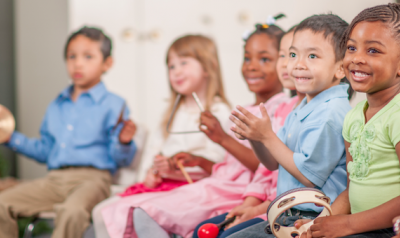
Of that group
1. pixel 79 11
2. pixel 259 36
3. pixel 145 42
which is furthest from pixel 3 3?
pixel 259 36

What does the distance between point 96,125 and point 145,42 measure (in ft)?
2.60

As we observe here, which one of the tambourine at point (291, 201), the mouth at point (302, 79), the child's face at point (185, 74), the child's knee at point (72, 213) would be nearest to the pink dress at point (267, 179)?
the mouth at point (302, 79)

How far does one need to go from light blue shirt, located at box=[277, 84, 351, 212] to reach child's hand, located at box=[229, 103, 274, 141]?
0.09 m

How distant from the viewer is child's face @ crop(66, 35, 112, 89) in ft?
5.71

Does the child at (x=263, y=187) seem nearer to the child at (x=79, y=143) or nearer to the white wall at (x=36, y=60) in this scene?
the child at (x=79, y=143)

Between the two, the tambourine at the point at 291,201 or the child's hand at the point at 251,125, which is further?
the child's hand at the point at 251,125

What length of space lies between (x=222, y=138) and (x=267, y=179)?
178mm

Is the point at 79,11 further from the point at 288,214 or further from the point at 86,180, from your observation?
the point at 288,214

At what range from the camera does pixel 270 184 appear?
45.9 inches

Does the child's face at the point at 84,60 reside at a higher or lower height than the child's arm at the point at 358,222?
higher

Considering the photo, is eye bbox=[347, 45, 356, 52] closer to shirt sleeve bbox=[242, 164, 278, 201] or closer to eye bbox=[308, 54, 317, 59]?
eye bbox=[308, 54, 317, 59]

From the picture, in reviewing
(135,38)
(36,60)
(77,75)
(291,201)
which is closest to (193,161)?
(291,201)

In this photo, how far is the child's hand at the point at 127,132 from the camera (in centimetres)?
160

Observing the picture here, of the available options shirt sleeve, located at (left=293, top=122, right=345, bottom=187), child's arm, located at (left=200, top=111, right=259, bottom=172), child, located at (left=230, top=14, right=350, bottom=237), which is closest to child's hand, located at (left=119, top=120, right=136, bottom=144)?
child's arm, located at (left=200, top=111, right=259, bottom=172)
